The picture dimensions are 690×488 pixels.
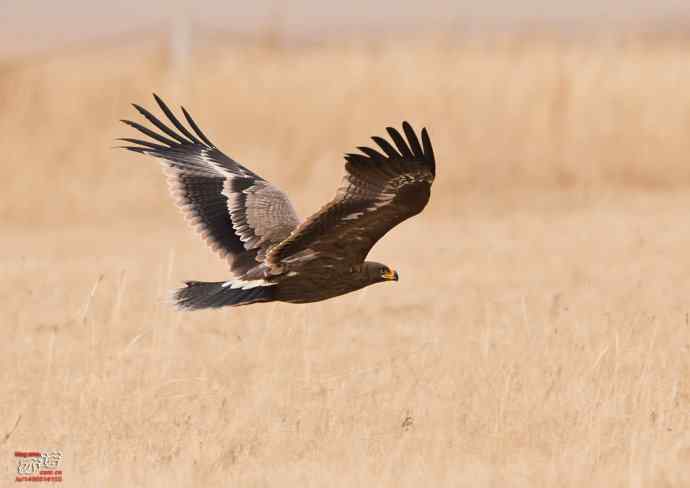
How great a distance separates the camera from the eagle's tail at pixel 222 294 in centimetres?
682

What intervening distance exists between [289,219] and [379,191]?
5.15ft

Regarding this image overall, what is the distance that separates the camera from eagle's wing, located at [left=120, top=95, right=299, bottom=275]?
300 inches

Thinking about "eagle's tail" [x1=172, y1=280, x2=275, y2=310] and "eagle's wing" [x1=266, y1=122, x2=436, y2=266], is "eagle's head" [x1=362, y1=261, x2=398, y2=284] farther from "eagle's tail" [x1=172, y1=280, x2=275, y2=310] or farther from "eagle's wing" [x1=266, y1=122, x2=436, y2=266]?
"eagle's tail" [x1=172, y1=280, x2=275, y2=310]

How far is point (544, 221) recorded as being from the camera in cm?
1486

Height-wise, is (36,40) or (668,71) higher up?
(36,40)

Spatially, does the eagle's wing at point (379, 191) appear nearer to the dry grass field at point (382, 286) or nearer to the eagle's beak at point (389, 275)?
the eagle's beak at point (389, 275)

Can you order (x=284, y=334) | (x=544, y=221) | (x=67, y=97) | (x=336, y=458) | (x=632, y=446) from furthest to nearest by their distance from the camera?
1. (x=67, y=97)
2. (x=544, y=221)
3. (x=284, y=334)
4. (x=336, y=458)
5. (x=632, y=446)

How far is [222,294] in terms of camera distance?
22.8 ft

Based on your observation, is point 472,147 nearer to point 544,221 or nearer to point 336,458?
point 544,221

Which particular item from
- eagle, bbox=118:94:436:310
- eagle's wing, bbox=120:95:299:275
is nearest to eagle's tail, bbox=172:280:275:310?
eagle, bbox=118:94:436:310

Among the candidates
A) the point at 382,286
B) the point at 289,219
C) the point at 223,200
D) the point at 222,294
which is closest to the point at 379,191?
the point at 222,294

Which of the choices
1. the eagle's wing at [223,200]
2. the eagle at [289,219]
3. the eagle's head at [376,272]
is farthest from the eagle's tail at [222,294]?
the eagle's head at [376,272]

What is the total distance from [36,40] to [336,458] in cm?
5155

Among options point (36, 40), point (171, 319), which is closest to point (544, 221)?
point (171, 319)
